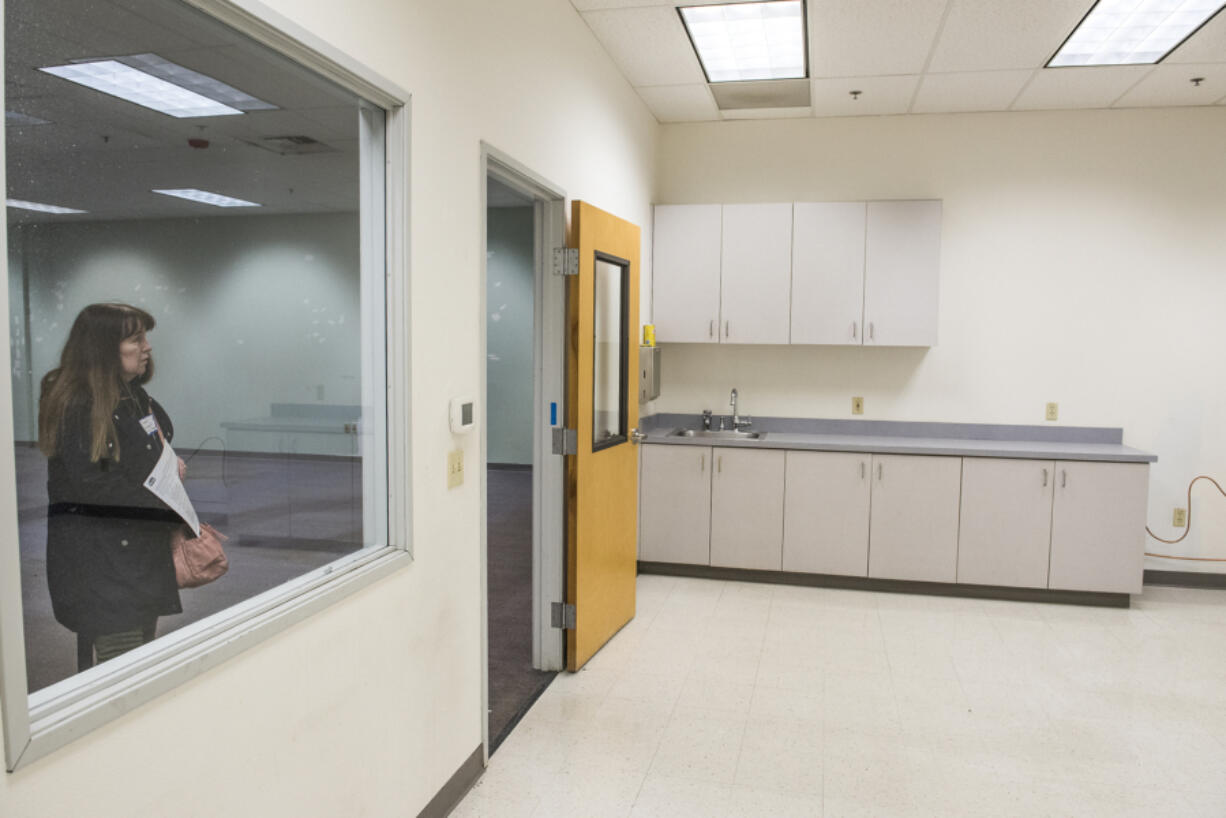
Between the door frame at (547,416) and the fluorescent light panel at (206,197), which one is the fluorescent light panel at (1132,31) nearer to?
the door frame at (547,416)

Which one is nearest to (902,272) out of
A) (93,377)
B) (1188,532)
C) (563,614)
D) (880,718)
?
(1188,532)

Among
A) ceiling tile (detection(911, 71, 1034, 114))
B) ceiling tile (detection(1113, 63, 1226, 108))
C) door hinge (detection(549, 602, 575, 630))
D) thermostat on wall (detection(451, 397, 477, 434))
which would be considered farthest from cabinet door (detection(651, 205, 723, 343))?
thermostat on wall (detection(451, 397, 477, 434))

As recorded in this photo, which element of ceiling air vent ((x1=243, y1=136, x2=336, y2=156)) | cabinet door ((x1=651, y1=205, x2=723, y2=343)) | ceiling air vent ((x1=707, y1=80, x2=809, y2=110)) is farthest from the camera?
cabinet door ((x1=651, y1=205, x2=723, y2=343))

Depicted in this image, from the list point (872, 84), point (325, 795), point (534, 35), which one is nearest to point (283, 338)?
point (325, 795)

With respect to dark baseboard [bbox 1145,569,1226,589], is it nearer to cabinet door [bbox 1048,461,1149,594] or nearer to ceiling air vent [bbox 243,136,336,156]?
cabinet door [bbox 1048,461,1149,594]

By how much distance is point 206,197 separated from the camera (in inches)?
61.4

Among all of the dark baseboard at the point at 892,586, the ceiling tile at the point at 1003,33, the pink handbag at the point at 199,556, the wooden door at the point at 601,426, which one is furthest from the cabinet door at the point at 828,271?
the pink handbag at the point at 199,556

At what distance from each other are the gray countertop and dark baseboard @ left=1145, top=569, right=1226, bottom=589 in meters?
0.78

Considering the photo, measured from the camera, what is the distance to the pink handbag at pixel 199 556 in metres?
1.54

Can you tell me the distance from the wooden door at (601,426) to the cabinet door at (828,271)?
1215mm

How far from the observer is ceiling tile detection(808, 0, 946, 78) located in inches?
133

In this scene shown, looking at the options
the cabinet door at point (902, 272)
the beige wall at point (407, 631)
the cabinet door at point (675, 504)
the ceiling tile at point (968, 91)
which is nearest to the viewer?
the beige wall at point (407, 631)

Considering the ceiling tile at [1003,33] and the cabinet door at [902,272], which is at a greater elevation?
the ceiling tile at [1003,33]

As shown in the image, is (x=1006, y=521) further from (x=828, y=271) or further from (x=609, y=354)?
(x=609, y=354)
